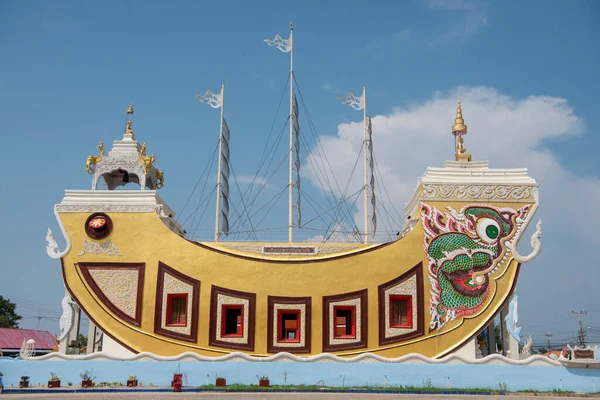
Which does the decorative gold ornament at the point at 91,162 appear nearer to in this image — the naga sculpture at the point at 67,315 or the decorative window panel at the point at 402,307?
the naga sculpture at the point at 67,315

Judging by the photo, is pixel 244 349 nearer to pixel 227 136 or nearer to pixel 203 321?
pixel 203 321

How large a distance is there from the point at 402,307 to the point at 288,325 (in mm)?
3352

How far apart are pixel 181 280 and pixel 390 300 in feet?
19.8

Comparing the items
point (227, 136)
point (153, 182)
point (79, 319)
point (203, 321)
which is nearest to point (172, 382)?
point (203, 321)

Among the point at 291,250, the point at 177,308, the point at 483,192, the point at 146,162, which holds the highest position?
the point at 146,162

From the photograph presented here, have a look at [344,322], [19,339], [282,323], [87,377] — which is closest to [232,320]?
[282,323]

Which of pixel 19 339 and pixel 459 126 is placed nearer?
pixel 459 126

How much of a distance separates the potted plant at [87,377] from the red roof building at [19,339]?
18269 mm

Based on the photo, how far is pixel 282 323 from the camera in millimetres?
17844

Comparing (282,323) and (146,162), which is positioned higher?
(146,162)

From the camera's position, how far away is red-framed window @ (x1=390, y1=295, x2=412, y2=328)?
17.7 m

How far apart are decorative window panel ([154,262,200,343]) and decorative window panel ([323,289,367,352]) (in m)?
3.71

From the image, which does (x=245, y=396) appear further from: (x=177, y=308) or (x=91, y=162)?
(x=91, y=162)

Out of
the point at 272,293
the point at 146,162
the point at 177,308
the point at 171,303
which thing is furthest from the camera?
the point at 146,162
